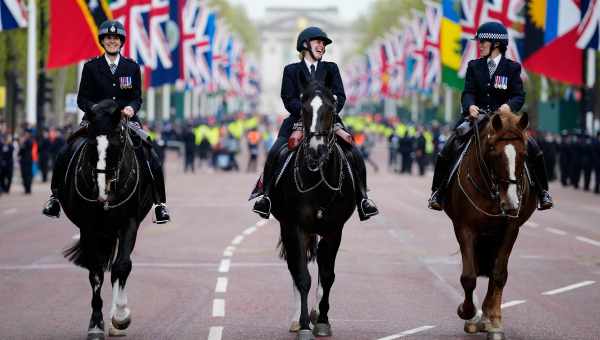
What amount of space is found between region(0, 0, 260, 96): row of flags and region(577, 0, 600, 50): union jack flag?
40.3 ft

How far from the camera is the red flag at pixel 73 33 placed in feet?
119

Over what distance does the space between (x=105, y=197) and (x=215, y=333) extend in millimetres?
Answer: 1419

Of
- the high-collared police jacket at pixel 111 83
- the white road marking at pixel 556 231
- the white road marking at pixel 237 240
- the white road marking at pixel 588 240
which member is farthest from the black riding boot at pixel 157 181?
the white road marking at pixel 556 231

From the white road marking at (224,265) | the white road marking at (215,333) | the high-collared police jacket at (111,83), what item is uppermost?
the high-collared police jacket at (111,83)

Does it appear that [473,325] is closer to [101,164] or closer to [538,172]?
[538,172]

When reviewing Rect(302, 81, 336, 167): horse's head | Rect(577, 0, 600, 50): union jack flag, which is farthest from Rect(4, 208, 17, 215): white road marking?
Rect(302, 81, 336, 167): horse's head

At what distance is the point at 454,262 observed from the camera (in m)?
17.8

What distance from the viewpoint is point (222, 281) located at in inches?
605

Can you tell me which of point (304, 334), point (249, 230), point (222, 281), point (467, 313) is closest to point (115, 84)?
point (304, 334)

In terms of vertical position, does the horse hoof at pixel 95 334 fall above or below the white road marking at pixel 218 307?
above

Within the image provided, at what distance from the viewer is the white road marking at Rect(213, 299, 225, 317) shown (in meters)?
12.5

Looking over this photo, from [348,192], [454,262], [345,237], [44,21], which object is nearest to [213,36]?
[44,21]

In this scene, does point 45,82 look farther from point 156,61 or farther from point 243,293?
point 243,293

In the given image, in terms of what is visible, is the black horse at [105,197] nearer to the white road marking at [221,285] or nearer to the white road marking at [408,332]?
the white road marking at [408,332]
